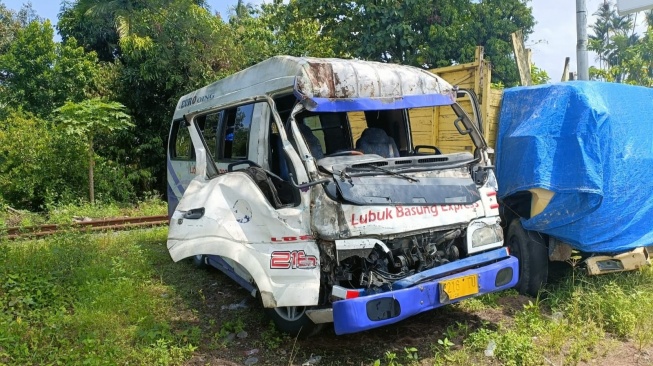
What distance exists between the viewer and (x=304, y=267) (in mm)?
3805

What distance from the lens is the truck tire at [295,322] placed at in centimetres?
425

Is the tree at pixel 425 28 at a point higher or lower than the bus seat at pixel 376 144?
higher

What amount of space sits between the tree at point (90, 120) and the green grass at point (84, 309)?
6.36 m

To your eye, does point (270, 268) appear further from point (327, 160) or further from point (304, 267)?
point (327, 160)

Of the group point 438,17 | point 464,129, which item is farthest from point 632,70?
→ point 464,129

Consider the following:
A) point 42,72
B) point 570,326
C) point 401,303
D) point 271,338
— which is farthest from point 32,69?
point 570,326

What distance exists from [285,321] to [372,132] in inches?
82.4

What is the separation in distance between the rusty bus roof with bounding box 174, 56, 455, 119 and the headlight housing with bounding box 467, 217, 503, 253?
3.75ft

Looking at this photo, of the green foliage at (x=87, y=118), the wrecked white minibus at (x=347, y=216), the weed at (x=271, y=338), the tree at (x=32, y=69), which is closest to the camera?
the wrecked white minibus at (x=347, y=216)

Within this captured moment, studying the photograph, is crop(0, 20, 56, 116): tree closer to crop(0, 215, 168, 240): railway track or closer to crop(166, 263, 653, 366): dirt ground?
crop(0, 215, 168, 240): railway track

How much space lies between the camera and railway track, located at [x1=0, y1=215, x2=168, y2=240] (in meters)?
8.91

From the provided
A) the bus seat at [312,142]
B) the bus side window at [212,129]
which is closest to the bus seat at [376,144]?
the bus seat at [312,142]

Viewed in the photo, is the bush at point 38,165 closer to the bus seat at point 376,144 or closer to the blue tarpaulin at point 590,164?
the bus seat at point 376,144

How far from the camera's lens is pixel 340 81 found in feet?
13.6
